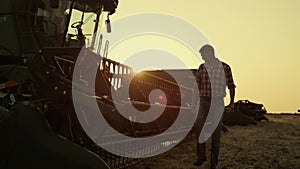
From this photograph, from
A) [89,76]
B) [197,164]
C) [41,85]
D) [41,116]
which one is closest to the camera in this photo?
[41,116]

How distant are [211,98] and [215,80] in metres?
0.30

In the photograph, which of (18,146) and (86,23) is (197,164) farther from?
(86,23)

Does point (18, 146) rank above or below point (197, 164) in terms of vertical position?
above

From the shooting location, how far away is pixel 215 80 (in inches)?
234

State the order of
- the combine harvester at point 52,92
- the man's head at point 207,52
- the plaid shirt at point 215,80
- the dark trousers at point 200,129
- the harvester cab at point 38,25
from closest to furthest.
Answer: the combine harvester at point 52,92 < the dark trousers at point 200,129 < the plaid shirt at point 215,80 < the man's head at point 207,52 < the harvester cab at point 38,25

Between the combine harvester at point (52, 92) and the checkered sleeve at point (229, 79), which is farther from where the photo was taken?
the checkered sleeve at point (229, 79)

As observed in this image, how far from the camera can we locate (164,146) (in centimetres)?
616

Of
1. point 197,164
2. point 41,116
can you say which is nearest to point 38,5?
point 197,164

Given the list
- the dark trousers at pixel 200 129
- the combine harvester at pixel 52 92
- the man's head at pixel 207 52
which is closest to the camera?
the combine harvester at pixel 52 92

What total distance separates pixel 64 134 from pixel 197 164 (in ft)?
10.3

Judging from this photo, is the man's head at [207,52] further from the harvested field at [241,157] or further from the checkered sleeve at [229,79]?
the harvested field at [241,157]

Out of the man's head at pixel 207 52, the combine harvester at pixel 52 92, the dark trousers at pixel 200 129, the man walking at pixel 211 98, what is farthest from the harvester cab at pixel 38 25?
the dark trousers at pixel 200 129

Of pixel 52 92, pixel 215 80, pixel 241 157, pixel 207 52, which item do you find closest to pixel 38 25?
pixel 207 52

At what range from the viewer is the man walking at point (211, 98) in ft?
19.1
